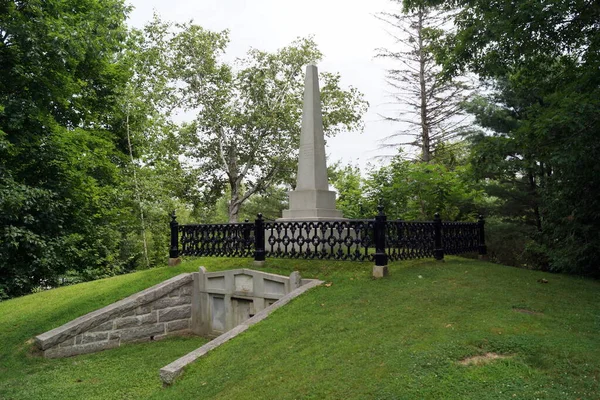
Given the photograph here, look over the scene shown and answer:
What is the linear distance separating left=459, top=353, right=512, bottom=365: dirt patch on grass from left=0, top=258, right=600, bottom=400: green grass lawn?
0.05 metres

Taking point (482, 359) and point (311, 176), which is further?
point (311, 176)

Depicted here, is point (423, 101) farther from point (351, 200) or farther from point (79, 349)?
point (79, 349)

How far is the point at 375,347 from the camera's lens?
496 cm

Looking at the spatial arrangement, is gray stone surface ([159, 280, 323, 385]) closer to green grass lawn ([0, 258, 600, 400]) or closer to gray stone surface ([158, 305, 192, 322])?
green grass lawn ([0, 258, 600, 400])

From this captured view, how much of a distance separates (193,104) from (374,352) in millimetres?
21207

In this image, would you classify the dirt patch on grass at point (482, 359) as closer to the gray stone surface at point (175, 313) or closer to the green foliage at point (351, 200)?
the gray stone surface at point (175, 313)

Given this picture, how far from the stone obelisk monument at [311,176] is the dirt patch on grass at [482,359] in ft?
19.4

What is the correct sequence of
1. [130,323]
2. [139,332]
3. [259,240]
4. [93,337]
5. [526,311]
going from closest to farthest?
[526,311]
[93,337]
[130,323]
[139,332]
[259,240]

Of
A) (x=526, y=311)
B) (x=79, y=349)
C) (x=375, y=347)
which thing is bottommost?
(x=79, y=349)

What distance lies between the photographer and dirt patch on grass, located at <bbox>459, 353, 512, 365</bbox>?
433 centimetres

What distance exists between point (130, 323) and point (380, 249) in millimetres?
5423

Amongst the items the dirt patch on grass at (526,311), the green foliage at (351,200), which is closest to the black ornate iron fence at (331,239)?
the dirt patch on grass at (526,311)

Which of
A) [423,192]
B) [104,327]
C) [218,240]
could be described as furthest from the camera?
[423,192]

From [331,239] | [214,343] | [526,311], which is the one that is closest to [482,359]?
[526,311]
